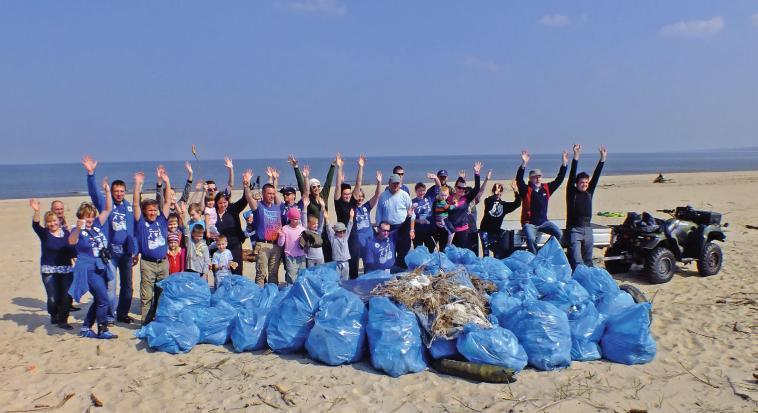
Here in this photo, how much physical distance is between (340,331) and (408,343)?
60cm

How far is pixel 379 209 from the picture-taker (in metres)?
6.93

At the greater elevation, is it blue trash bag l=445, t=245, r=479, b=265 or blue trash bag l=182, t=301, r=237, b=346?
blue trash bag l=445, t=245, r=479, b=265

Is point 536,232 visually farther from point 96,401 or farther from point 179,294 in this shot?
point 96,401

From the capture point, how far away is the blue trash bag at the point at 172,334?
4.99m

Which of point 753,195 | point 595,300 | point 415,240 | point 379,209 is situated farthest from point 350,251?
point 753,195

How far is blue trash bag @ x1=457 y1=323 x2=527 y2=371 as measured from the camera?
4.36m

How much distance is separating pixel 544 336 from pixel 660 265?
3.72 metres

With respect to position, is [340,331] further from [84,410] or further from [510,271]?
[510,271]

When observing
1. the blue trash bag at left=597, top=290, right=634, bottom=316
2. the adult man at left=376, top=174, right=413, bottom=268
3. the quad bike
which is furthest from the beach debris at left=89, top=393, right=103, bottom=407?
the quad bike

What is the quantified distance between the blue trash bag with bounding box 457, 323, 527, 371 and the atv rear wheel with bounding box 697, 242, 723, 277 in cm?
452

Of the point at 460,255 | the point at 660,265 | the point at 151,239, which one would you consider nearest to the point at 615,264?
the point at 660,265

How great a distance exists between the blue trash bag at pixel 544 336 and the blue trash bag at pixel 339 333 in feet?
4.37

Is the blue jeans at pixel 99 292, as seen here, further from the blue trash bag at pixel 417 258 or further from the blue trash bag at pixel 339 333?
the blue trash bag at pixel 417 258

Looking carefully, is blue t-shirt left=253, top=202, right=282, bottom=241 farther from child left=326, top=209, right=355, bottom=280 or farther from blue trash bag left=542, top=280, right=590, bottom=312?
blue trash bag left=542, top=280, right=590, bottom=312
